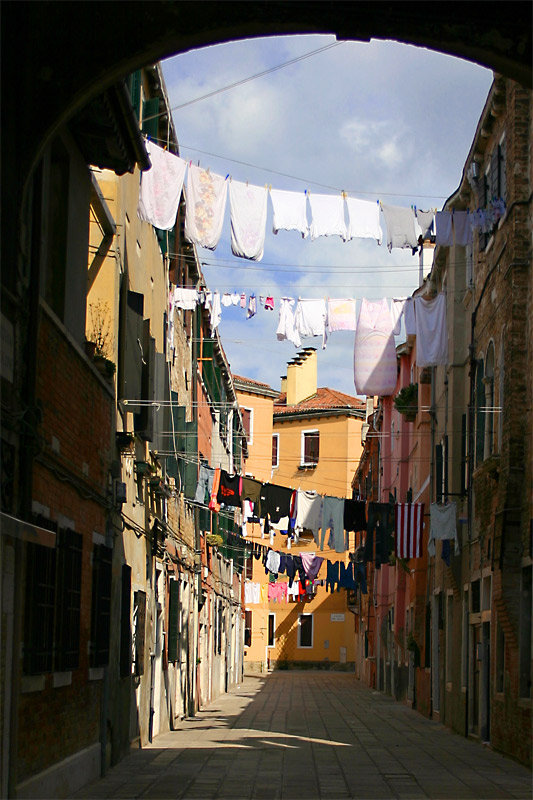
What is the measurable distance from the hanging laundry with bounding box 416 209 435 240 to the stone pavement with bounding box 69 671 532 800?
7772 millimetres

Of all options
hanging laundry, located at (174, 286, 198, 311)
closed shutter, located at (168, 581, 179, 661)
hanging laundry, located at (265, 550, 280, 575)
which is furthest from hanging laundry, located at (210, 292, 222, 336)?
hanging laundry, located at (265, 550, 280, 575)

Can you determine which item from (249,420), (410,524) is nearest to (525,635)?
(410,524)

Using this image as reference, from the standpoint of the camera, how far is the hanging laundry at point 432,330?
21203 mm

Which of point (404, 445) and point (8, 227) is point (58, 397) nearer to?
point (8, 227)

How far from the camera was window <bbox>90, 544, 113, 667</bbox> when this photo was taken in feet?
42.0

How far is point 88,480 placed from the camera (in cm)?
1247

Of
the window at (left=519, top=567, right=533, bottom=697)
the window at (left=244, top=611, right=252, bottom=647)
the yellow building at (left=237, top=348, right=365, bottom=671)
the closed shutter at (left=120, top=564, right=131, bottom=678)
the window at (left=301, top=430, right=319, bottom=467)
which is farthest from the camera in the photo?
the window at (left=301, top=430, right=319, bottom=467)

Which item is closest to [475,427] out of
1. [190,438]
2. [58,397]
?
[190,438]

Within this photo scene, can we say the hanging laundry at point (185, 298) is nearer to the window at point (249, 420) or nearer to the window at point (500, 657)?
the window at point (500, 657)

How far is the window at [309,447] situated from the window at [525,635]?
44856 millimetres

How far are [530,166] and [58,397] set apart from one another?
8.44 m

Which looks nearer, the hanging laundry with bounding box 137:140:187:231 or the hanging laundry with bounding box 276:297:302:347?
the hanging laundry with bounding box 137:140:187:231

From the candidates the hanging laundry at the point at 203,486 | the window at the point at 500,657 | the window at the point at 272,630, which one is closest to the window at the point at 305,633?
the window at the point at 272,630

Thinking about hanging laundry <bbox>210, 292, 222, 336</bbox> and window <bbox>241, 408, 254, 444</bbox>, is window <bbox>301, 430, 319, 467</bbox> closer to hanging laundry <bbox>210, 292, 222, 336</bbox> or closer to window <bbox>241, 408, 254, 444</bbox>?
window <bbox>241, 408, 254, 444</bbox>
